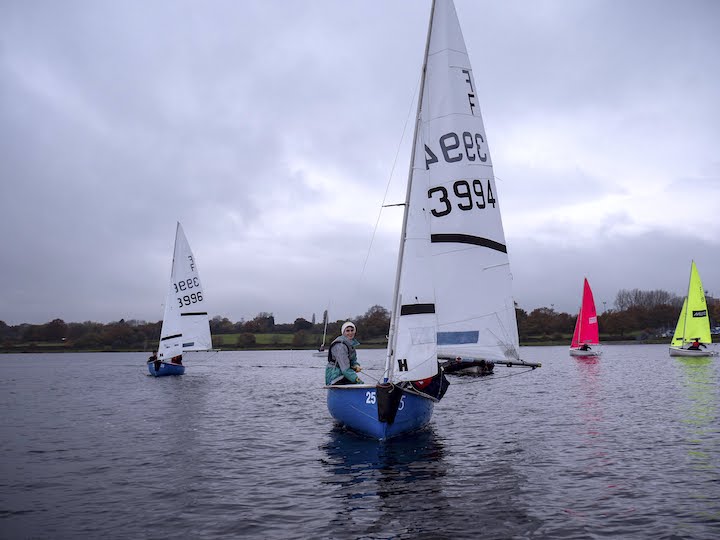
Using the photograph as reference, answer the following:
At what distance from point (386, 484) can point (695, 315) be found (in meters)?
53.6

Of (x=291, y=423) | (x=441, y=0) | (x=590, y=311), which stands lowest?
(x=291, y=423)

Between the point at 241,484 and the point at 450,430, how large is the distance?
26.8 ft

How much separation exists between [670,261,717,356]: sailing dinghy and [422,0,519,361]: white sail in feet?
147

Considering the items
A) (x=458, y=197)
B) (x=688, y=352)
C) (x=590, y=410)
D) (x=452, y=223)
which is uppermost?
(x=458, y=197)

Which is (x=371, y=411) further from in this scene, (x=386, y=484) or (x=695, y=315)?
(x=695, y=315)

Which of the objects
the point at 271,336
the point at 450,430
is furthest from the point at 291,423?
the point at 271,336

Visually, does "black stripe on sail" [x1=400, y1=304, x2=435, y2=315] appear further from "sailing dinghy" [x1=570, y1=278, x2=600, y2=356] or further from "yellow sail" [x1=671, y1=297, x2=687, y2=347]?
"sailing dinghy" [x1=570, y1=278, x2=600, y2=356]

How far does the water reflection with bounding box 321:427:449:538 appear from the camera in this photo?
855 cm

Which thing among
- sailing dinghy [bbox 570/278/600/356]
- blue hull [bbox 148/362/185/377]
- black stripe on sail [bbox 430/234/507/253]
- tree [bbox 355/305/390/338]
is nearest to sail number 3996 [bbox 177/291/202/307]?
blue hull [bbox 148/362/185/377]

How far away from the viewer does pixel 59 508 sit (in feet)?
31.1

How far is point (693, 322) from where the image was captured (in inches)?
2159

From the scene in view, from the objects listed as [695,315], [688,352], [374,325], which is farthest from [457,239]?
[374,325]

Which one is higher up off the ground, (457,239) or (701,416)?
(457,239)

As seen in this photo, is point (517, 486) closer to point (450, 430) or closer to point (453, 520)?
point (453, 520)
